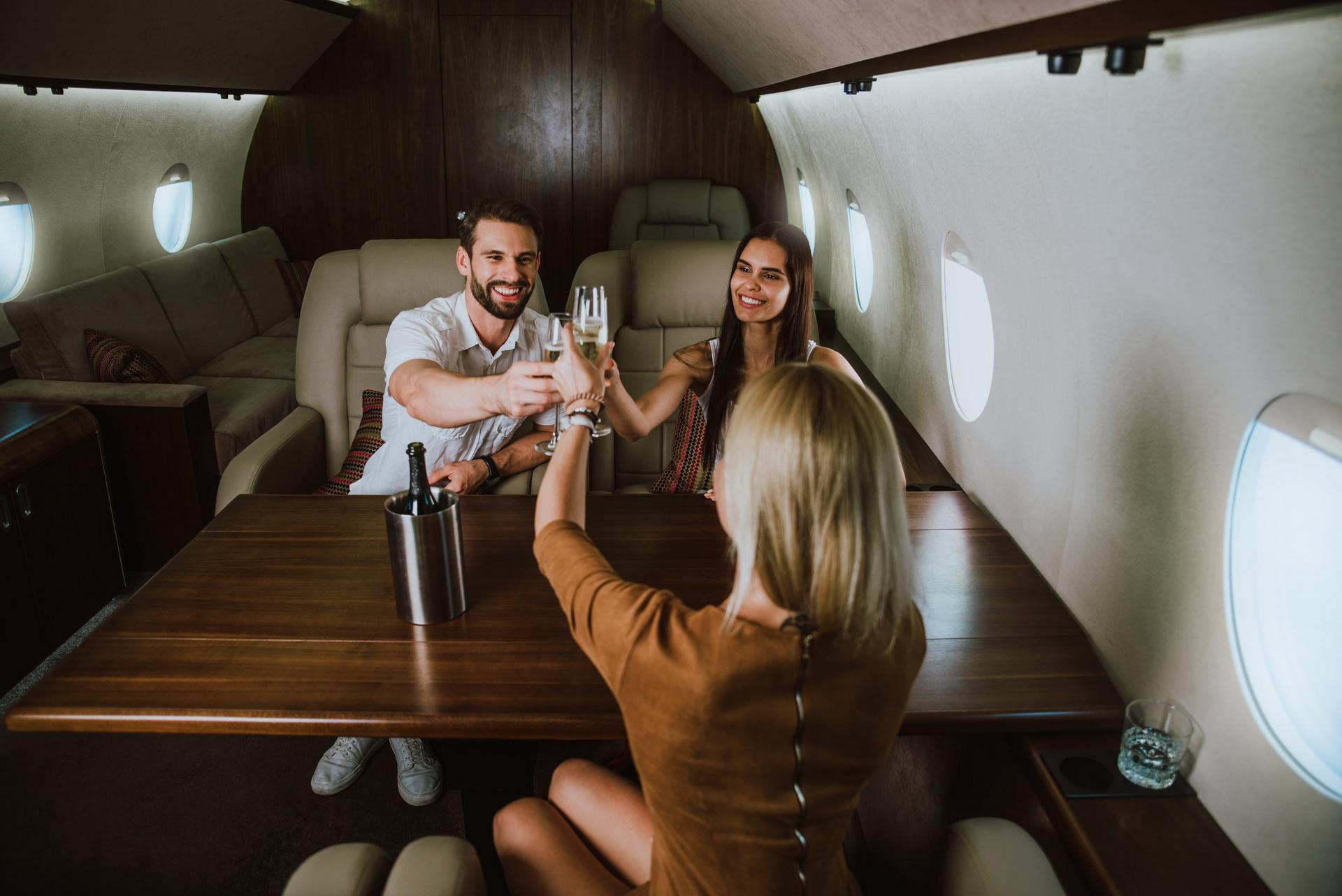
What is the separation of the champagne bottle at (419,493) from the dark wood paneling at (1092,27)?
1.25 metres

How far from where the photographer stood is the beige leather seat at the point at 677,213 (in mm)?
6789

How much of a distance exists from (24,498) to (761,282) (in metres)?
2.59

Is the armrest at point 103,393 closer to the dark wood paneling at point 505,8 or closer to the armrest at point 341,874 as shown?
the armrest at point 341,874

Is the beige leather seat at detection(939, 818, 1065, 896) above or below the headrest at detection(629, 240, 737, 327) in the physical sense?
below

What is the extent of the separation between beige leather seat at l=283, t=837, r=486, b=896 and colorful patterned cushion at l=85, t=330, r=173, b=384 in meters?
3.36

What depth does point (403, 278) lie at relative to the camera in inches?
121

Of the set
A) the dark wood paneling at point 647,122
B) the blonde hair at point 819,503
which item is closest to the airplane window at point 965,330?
the blonde hair at point 819,503

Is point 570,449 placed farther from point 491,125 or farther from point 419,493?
point 491,125

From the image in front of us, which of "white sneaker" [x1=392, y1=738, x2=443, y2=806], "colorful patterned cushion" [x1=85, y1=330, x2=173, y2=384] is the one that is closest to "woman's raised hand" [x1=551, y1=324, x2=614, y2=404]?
"white sneaker" [x1=392, y1=738, x2=443, y2=806]

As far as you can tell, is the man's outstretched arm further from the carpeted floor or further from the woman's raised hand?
the carpeted floor

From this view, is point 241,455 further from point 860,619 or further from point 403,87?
point 403,87

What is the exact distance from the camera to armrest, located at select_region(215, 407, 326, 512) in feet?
8.71

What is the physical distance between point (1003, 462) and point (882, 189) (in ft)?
4.73

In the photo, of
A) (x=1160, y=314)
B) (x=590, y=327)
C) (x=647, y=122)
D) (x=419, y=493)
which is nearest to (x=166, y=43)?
(x=647, y=122)
